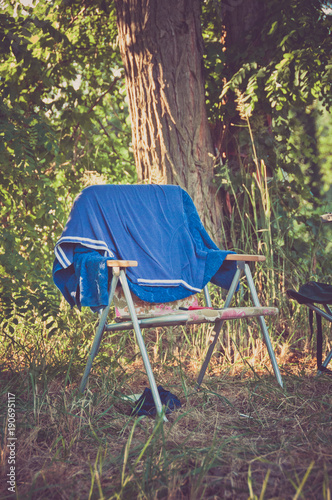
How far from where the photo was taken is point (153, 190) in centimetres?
282

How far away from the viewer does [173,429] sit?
183 centimetres

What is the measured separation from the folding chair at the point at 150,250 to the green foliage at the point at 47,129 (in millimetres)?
423

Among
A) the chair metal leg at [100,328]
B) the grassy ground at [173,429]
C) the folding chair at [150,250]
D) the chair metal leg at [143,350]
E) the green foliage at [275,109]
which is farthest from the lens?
the green foliage at [275,109]

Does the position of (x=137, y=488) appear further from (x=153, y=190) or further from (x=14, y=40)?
(x=14, y=40)

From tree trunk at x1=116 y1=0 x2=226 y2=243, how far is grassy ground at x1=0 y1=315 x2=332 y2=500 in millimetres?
1044

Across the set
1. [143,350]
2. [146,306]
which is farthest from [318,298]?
[143,350]

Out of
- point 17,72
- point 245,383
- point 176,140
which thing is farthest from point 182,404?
point 17,72

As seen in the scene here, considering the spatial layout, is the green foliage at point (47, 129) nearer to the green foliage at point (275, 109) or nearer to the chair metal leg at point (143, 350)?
the chair metal leg at point (143, 350)

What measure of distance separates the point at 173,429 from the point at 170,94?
240 centimetres

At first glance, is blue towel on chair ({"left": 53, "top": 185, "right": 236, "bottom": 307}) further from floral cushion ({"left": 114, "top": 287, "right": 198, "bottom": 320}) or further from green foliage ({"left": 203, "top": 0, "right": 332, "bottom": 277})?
green foliage ({"left": 203, "top": 0, "right": 332, "bottom": 277})

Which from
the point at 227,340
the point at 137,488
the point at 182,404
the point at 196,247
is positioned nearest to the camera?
the point at 137,488

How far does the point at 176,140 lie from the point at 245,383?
5.72ft

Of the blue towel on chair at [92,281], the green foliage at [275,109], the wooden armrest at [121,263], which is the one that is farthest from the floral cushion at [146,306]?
the green foliage at [275,109]

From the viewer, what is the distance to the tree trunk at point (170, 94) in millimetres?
3430
